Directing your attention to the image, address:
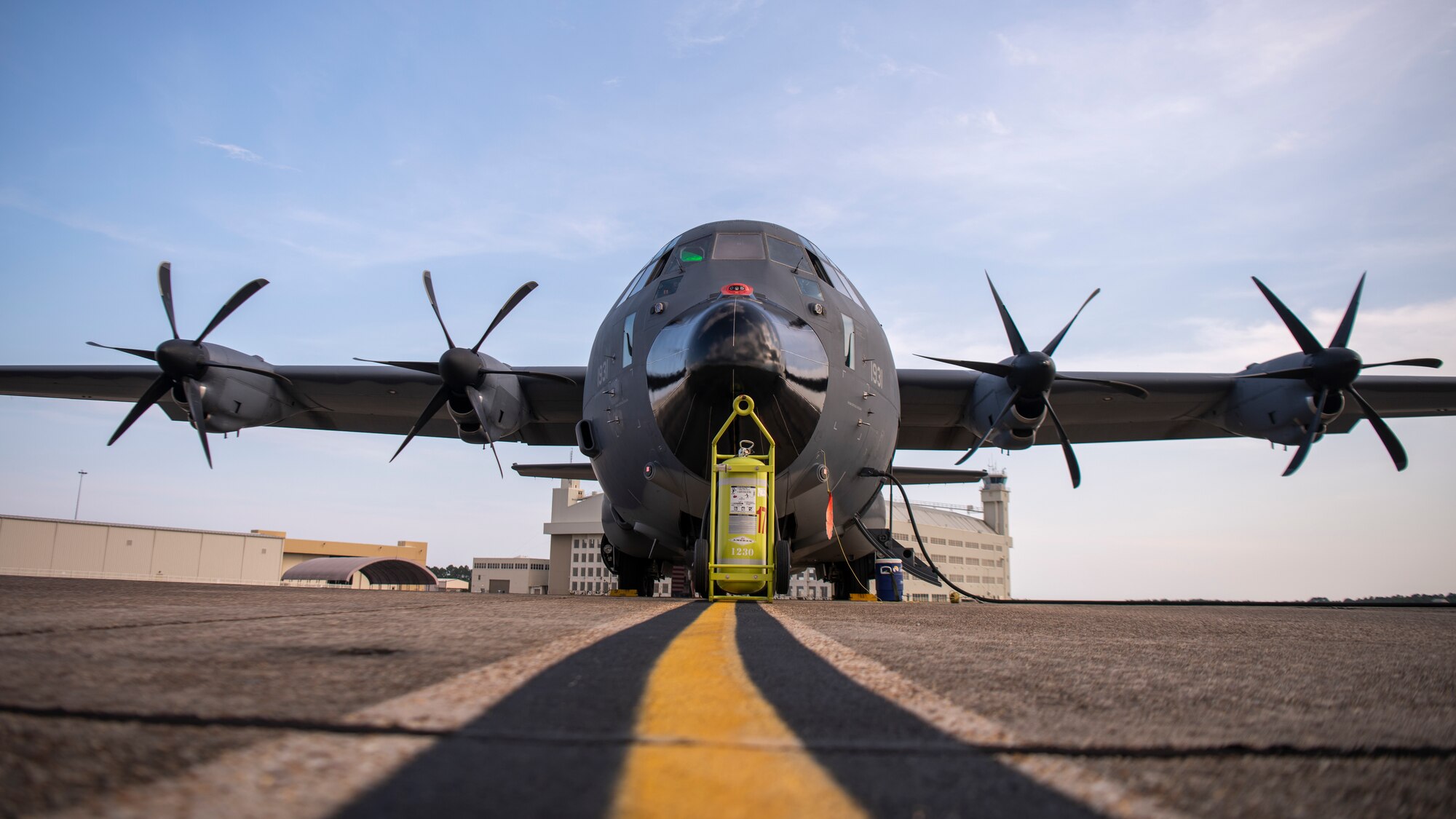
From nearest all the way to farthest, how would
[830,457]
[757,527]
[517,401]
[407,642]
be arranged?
[407,642] → [757,527] → [830,457] → [517,401]

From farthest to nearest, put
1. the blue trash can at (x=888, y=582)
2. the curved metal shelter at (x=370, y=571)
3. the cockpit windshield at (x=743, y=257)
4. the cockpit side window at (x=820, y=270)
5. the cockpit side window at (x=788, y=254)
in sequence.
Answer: the curved metal shelter at (x=370, y=571)
the blue trash can at (x=888, y=582)
the cockpit side window at (x=820, y=270)
the cockpit side window at (x=788, y=254)
the cockpit windshield at (x=743, y=257)

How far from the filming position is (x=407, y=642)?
3111 millimetres

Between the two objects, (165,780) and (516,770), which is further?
(516,770)

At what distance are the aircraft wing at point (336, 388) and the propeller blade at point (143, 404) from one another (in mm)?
1114

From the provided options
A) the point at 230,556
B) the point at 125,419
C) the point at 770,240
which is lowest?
the point at 230,556

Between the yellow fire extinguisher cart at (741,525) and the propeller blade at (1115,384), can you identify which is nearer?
the yellow fire extinguisher cart at (741,525)

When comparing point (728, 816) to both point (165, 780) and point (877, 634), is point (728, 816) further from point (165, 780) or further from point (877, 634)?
point (877, 634)

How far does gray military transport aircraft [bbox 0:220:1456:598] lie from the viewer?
28.3 ft

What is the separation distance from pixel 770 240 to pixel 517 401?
19.4 ft

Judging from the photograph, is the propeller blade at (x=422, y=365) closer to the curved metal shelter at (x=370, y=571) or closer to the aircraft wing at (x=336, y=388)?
the aircraft wing at (x=336, y=388)

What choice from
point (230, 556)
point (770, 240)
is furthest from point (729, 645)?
point (230, 556)

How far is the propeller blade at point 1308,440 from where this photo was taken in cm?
1275

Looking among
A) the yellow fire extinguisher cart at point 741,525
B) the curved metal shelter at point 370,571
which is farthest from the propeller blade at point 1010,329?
the curved metal shelter at point 370,571

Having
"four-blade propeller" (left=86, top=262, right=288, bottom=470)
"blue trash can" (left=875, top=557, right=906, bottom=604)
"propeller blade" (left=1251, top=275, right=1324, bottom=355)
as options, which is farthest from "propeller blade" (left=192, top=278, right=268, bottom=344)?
"propeller blade" (left=1251, top=275, right=1324, bottom=355)
